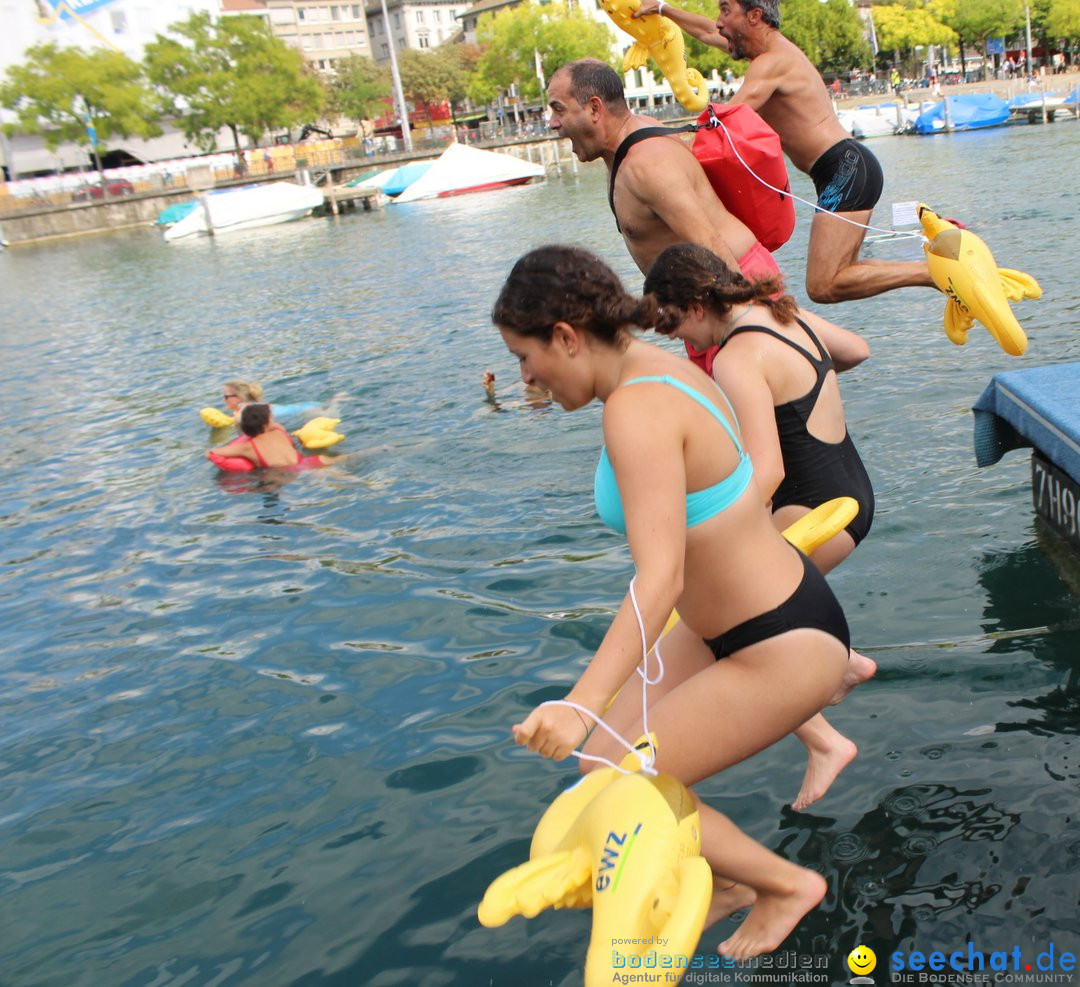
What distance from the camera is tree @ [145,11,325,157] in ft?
266

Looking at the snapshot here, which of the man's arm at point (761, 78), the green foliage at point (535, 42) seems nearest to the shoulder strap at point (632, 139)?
the man's arm at point (761, 78)

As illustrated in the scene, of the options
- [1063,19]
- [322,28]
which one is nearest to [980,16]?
[1063,19]

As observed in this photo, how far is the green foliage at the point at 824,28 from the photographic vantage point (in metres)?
79.4

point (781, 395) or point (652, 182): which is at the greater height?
point (652, 182)

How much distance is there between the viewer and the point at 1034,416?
18.4 feet

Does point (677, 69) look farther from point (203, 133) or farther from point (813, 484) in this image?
point (203, 133)

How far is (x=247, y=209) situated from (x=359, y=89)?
51038 millimetres

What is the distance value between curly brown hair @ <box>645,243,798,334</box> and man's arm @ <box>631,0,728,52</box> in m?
2.41

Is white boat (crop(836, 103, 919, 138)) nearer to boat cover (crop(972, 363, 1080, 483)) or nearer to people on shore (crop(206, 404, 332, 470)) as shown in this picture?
people on shore (crop(206, 404, 332, 470))

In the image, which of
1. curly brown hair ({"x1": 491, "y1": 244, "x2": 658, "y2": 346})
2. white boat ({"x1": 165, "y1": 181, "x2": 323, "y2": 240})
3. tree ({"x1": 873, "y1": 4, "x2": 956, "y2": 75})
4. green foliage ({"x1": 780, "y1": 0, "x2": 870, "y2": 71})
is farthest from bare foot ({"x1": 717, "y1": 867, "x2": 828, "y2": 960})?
tree ({"x1": 873, "y1": 4, "x2": 956, "y2": 75})

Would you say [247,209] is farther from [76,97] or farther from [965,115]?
[76,97]

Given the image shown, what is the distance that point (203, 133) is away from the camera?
286ft

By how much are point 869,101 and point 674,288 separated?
74762 mm

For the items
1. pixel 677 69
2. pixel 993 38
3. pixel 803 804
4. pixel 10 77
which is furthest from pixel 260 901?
pixel 993 38
